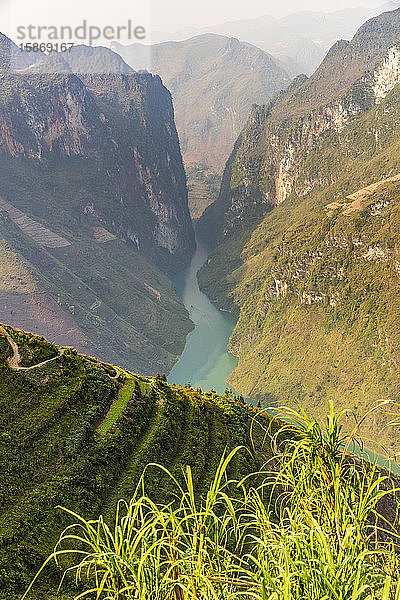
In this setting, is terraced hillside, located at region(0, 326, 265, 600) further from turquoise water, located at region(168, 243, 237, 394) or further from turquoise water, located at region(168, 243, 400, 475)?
turquoise water, located at region(168, 243, 237, 394)

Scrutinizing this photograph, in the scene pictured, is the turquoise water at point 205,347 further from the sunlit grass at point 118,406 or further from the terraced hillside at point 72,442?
the sunlit grass at point 118,406

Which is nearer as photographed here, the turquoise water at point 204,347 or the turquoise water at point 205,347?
the turquoise water at point 205,347

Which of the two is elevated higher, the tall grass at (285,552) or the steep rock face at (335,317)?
the steep rock face at (335,317)

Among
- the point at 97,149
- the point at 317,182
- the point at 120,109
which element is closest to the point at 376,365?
the point at 317,182

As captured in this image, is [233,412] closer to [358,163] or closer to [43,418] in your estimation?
[43,418]

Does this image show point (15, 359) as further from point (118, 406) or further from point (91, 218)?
point (91, 218)

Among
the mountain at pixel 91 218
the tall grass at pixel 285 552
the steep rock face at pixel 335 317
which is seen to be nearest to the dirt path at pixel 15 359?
the tall grass at pixel 285 552

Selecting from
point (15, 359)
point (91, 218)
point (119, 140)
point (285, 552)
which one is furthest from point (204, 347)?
point (285, 552)
